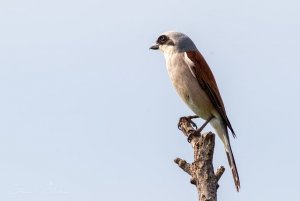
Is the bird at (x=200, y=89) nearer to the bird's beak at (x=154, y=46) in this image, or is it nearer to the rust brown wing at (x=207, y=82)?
the rust brown wing at (x=207, y=82)

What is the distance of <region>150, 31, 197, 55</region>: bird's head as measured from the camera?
1120cm

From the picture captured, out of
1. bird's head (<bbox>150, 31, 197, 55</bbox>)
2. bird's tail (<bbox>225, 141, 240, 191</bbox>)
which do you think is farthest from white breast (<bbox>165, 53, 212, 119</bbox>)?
bird's tail (<bbox>225, 141, 240, 191</bbox>)

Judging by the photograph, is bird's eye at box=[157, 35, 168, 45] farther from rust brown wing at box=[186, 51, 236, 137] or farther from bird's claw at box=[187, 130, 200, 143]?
bird's claw at box=[187, 130, 200, 143]

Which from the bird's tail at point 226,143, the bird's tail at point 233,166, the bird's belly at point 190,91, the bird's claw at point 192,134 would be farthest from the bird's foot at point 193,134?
the bird's belly at point 190,91

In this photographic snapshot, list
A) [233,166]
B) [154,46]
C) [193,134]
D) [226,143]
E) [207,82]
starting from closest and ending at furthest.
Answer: [193,134] < [233,166] < [226,143] < [207,82] < [154,46]

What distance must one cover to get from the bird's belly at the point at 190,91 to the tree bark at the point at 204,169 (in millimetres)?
2887

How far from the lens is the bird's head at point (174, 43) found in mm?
11203

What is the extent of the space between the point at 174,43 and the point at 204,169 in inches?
163

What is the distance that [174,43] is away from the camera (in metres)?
11.3

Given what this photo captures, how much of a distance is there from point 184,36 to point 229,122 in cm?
160

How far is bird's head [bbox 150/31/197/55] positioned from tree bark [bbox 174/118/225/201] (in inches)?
139

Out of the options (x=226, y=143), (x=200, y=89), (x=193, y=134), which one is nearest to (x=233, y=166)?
(x=226, y=143)

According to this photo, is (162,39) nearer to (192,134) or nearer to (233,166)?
(233,166)

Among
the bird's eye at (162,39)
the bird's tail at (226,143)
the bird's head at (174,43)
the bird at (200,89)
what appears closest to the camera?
the bird's tail at (226,143)
